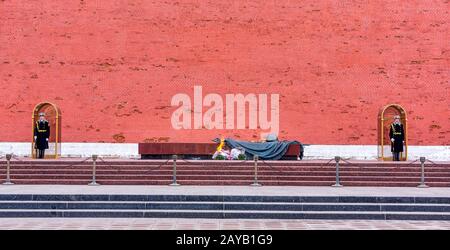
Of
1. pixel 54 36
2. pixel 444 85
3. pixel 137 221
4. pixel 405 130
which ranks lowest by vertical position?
pixel 137 221

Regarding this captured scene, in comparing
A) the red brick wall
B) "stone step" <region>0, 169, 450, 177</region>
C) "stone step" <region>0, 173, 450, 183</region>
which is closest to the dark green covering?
the red brick wall

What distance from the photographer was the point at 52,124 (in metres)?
14.8

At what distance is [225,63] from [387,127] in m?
3.73

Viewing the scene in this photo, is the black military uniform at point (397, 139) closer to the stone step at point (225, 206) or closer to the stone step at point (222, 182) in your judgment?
the stone step at point (222, 182)

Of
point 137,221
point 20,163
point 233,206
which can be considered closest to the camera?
point 137,221

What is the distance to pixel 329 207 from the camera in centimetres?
866

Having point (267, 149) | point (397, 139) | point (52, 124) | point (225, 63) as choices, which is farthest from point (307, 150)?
point (52, 124)

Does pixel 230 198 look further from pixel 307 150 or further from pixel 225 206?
pixel 307 150

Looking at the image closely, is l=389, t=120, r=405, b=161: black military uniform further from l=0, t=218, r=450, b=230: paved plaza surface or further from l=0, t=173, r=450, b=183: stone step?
l=0, t=218, r=450, b=230: paved plaza surface

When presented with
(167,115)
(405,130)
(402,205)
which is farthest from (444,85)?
(402,205)

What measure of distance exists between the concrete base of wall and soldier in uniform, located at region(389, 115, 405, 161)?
129 cm

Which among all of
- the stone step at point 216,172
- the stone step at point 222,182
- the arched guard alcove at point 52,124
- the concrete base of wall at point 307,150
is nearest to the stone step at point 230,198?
the stone step at point 222,182

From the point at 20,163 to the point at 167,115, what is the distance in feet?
12.9

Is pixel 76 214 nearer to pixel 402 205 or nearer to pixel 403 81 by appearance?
pixel 402 205
